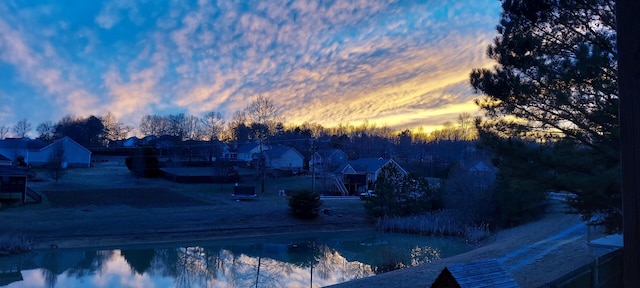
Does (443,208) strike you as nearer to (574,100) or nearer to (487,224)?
(487,224)

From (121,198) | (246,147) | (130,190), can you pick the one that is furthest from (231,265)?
(246,147)

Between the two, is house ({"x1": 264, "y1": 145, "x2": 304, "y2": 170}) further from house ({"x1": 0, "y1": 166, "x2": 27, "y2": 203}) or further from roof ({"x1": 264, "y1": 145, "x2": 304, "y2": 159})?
house ({"x1": 0, "y1": 166, "x2": 27, "y2": 203})

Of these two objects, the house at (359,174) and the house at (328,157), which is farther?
the house at (328,157)

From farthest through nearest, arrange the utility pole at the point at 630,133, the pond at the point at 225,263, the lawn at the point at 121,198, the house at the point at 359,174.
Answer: the house at the point at 359,174, the lawn at the point at 121,198, the pond at the point at 225,263, the utility pole at the point at 630,133

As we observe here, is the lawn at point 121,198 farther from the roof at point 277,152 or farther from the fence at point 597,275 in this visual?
the fence at point 597,275

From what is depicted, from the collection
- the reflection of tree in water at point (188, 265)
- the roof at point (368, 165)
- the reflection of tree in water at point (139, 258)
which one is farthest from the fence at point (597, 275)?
the roof at point (368, 165)

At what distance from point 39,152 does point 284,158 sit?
27.3 m

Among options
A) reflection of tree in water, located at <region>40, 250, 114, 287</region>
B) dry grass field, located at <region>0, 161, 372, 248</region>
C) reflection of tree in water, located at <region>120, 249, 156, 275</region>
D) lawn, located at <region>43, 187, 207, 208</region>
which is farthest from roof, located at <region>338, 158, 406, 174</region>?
reflection of tree in water, located at <region>40, 250, 114, 287</region>

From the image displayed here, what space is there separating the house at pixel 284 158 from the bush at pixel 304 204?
23.6 m

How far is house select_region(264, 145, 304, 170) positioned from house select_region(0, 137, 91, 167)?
2102 centimetres

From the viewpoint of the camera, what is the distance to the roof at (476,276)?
8.43 ft

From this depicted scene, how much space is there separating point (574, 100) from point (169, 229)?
24098 mm

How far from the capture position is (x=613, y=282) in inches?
306

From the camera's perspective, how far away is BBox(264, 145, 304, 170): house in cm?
5742
